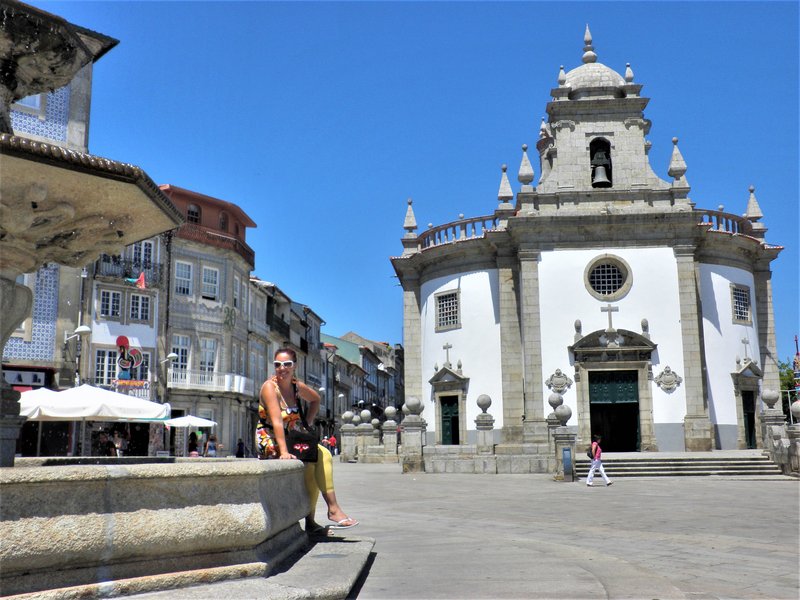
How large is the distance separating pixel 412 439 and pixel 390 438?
287 inches

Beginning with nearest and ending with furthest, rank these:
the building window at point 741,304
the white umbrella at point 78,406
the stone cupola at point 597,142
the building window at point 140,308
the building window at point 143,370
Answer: the white umbrella at point 78,406 → the stone cupola at point 597,142 → the building window at point 741,304 → the building window at point 143,370 → the building window at point 140,308

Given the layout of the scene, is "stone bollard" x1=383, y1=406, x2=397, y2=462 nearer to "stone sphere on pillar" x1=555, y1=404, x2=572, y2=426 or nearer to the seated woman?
"stone sphere on pillar" x1=555, y1=404, x2=572, y2=426

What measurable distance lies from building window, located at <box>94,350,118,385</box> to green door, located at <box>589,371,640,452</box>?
1877 centimetres

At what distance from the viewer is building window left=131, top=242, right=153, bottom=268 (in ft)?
110

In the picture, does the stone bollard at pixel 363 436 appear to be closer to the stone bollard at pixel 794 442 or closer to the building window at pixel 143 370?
the building window at pixel 143 370

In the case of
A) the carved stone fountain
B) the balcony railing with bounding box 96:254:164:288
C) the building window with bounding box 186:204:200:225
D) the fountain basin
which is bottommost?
the fountain basin

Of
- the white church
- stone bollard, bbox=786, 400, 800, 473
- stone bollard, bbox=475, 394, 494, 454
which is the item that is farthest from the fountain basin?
the white church

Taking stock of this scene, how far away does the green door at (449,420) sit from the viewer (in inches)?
1224

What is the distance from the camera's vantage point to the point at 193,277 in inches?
1449

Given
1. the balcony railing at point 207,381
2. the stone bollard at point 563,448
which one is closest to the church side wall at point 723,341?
the stone bollard at point 563,448

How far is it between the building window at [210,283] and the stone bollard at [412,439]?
1570 cm

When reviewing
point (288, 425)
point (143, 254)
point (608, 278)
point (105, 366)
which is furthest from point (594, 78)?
point (288, 425)

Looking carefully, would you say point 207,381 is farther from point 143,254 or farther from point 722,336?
point 722,336

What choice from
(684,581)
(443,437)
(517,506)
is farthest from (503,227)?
(684,581)
